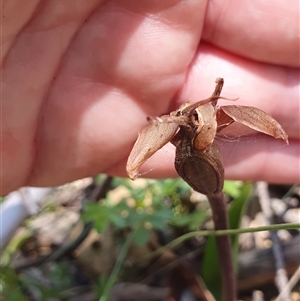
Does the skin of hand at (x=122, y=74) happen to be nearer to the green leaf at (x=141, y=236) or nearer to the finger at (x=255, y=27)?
the finger at (x=255, y=27)

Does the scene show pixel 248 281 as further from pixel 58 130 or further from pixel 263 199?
pixel 58 130

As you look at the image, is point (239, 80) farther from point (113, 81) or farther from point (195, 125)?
point (195, 125)

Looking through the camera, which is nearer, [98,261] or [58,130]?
[58,130]

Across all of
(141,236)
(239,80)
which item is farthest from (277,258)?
(239,80)

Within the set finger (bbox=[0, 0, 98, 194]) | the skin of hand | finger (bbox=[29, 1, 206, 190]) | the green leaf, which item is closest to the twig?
the skin of hand

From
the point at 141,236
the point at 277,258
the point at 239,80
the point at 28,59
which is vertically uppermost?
the point at 28,59

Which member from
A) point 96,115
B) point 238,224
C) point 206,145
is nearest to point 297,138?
point 238,224

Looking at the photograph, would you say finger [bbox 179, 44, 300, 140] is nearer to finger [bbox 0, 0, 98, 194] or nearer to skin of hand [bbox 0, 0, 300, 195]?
skin of hand [bbox 0, 0, 300, 195]
